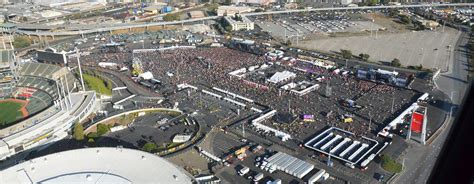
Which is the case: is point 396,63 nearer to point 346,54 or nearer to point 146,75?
point 346,54

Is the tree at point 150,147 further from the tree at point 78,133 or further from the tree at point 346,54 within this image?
the tree at point 346,54

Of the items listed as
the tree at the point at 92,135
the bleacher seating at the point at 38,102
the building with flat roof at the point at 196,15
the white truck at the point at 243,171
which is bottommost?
the white truck at the point at 243,171

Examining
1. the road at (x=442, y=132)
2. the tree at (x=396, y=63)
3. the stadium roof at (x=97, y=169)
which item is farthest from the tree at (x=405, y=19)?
the stadium roof at (x=97, y=169)

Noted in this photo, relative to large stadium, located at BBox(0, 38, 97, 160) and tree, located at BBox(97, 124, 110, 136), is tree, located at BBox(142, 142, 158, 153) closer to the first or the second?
tree, located at BBox(97, 124, 110, 136)

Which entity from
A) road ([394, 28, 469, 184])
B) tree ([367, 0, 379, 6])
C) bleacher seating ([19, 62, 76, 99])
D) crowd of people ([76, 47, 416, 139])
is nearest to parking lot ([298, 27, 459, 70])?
road ([394, 28, 469, 184])

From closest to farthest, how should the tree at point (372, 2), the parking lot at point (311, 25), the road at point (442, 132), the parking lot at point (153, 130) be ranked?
the road at point (442, 132) < the parking lot at point (153, 130) < the parking lot at point (311, 25) < the tree at point (372, 2)

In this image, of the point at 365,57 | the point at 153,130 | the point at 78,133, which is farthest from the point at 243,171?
the point at 365,57
